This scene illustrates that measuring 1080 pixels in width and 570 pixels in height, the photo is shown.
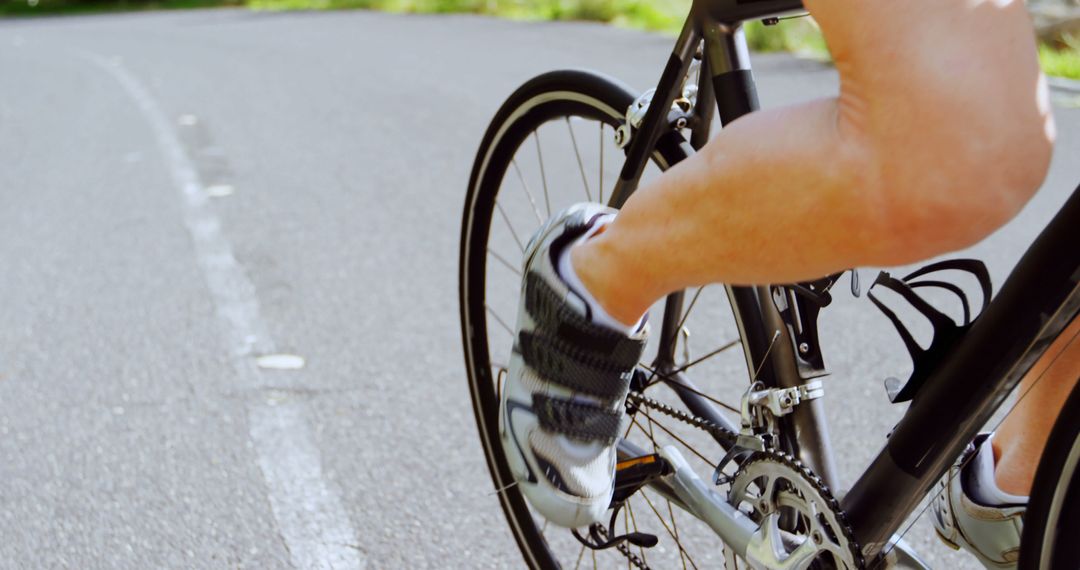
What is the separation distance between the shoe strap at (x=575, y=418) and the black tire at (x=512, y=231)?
0.45 meters

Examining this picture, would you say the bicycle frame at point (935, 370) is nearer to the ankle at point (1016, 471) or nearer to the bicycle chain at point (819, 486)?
the bicycle chain at point (819, 486)

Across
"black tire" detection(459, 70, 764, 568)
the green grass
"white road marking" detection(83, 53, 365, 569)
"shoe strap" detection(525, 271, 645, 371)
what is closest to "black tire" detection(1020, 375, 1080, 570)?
"shoe strap" detection(525, 271, 645, 371)

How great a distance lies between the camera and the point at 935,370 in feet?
4.69

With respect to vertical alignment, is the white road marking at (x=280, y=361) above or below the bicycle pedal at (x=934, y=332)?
below

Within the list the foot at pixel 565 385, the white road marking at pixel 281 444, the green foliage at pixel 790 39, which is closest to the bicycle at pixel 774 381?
the foot at pixel 565 385

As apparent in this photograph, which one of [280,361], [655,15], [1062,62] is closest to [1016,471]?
[280,361]

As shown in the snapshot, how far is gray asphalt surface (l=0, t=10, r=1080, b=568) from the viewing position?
272 cm

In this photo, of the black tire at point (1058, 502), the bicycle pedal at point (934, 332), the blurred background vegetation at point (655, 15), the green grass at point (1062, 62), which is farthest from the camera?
the blurred background vegetation at point (655, 15)

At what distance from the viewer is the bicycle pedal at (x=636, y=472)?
187cm

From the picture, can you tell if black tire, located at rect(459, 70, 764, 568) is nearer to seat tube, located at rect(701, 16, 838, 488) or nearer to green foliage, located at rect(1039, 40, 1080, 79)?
seat tube, located at rect(701, 16, 838, 488)

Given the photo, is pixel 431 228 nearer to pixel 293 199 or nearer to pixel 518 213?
pixel 518 213

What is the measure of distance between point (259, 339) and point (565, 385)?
8.45 ft

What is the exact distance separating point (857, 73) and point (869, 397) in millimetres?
2266

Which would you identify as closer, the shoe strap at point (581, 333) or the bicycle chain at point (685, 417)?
the shoe strap at point (581, 333)
